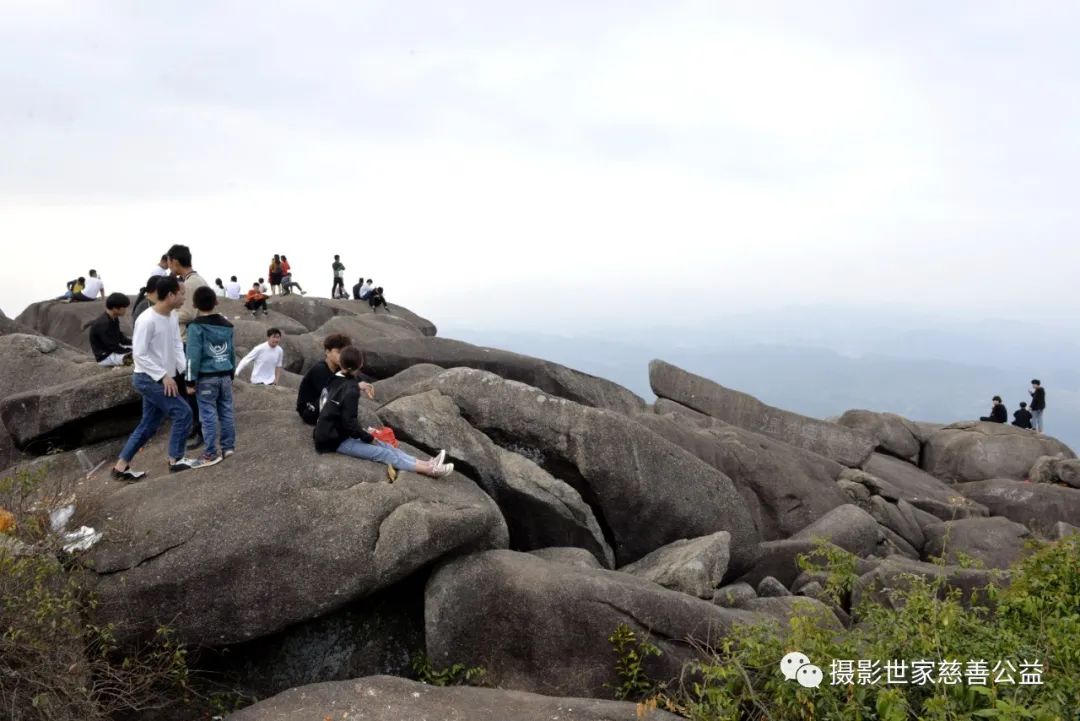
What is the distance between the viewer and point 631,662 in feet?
34.7

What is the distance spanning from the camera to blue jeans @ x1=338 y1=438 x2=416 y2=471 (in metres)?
12.1

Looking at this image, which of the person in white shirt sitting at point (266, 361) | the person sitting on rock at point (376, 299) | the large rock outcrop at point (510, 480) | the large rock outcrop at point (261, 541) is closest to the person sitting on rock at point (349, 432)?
the large rock outcrop at point (261, 541)

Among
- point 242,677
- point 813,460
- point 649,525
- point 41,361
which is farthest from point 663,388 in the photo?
point 242,677

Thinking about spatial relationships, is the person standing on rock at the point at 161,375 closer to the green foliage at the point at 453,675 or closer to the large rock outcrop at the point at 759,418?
the green foliage at the point at 453,675

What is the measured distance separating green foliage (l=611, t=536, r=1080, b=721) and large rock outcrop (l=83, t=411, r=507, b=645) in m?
3.78

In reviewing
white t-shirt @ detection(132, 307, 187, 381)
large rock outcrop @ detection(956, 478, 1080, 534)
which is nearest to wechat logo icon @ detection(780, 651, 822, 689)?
white t-shirt @ detection(132, 307, 187, 381)

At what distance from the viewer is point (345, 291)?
5338cm

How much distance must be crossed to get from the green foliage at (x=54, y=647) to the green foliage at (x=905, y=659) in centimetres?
601

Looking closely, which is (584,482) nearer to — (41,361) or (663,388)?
(41,361)

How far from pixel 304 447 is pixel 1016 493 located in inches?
1013

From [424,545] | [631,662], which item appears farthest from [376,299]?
[631,662]

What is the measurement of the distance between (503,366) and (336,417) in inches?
546

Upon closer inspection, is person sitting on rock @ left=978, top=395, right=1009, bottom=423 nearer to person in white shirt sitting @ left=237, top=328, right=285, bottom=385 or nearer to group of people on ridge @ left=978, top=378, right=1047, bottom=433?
group of people on ridge @ left=978, top=378, right=1047, bottom=433

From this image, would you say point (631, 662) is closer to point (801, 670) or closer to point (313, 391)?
point (801, 670)
